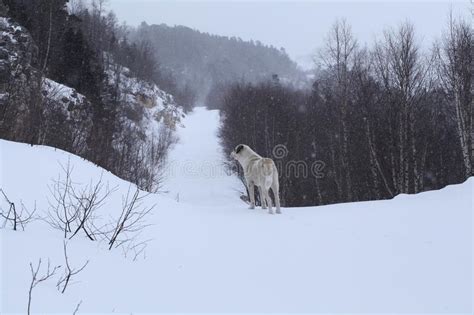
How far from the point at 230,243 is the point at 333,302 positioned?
2105 millimetres

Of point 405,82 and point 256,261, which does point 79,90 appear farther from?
point 256,261

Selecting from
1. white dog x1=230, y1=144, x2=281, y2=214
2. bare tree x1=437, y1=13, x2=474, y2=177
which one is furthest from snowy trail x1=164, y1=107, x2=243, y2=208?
bare tree x1=437, y1=13, x2=474, y2=177

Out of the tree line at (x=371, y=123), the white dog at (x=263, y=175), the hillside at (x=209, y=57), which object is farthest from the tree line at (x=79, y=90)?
the hillside at (x=209, y=57)

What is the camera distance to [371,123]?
21.6 metres

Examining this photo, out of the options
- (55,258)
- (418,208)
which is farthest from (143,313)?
(418,208)

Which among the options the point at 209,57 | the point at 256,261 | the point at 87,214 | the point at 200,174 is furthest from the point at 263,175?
the point at 209,57

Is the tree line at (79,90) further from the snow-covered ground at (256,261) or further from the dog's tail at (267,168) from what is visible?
the dog's tail at (267,168)

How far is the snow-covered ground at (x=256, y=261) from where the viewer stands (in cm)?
272

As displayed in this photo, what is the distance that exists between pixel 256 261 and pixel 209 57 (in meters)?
138

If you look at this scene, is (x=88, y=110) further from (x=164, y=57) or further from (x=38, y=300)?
(x=164, y=57)

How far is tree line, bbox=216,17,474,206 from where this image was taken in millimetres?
17312

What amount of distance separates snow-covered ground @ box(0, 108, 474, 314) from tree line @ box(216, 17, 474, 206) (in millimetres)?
12279

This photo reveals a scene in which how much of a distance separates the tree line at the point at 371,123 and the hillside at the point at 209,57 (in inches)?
3373

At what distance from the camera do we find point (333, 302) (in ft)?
9.71
